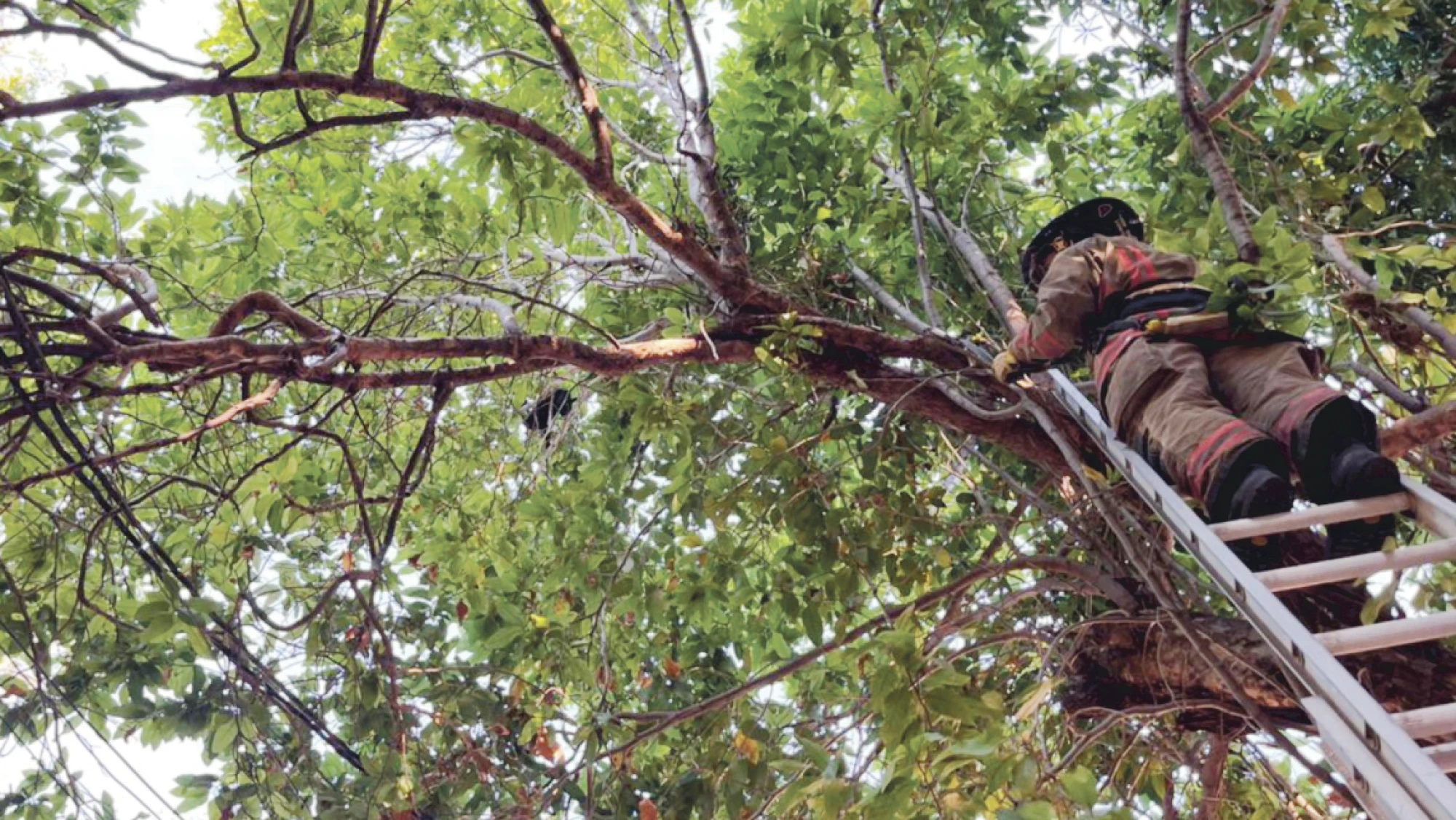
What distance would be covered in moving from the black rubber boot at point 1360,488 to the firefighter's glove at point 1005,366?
1.12 m

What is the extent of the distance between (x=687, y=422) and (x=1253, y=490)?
2.08 m

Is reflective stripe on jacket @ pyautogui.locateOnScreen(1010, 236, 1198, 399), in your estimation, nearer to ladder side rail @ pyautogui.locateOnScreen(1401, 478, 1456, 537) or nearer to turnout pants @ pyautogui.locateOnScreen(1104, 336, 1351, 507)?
turnout pants @ pyautogui.locateOnScreen(1104, 336, 1351, 507)

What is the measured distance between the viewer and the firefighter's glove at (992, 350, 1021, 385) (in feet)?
11.2

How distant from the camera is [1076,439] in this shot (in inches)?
148

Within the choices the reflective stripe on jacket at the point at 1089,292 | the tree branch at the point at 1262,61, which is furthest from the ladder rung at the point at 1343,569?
the tree branch at the point at 1262,61

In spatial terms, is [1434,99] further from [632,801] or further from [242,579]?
[242,579]

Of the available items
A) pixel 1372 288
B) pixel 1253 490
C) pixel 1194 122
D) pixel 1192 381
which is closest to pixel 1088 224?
pixel 1194 122

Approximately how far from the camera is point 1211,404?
9.05 ft

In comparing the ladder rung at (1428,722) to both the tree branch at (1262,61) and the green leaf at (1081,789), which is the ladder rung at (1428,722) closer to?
the green leaf at (1081,789)

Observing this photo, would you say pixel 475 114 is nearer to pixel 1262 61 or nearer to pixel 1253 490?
pixel 1253 490

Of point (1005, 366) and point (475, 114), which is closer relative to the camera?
point (475, 114)

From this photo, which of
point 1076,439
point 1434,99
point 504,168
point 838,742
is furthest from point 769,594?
point 1434,99

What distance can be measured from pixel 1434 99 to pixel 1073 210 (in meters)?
2.41

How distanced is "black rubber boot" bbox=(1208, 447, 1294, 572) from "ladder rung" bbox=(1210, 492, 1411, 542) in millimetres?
27
